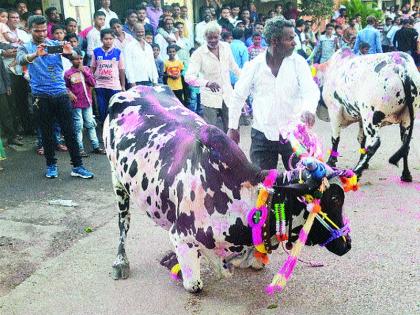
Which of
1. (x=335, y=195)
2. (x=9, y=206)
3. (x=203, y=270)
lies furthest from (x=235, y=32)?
(x=335, y=195)

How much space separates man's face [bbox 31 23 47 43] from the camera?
5.82 meters

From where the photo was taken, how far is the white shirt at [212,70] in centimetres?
588

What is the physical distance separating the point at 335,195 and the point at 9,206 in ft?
12.7

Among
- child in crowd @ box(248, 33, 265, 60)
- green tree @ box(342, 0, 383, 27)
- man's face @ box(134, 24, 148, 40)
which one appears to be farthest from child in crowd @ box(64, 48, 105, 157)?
green tree @ box(342, 0, 383, 27)

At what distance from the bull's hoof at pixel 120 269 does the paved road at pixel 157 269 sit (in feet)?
0.17

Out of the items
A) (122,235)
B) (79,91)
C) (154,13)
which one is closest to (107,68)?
(79,91)

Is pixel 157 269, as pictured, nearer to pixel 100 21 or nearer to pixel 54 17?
pixel 54 17

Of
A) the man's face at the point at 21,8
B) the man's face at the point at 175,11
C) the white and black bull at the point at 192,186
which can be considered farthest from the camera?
the man's face at the point at 175,11

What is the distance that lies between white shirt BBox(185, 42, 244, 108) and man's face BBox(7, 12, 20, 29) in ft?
11.8

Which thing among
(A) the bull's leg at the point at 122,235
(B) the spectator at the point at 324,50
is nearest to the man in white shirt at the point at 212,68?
(A) the bull's leg at the point at 122,235

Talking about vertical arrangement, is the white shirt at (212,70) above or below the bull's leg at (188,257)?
above

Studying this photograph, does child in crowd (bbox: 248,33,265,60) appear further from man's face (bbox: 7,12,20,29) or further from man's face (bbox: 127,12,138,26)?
man's face (bbox: 7,12,20,29)

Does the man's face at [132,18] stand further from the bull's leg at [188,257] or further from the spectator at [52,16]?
the bull's leg at [188,257]

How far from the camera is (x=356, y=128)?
9.06 metres
